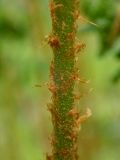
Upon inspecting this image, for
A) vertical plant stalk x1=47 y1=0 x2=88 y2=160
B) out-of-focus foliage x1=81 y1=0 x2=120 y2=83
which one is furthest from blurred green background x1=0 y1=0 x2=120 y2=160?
vertical plant stalk x1=47 y1=0 x2=88 y2=160

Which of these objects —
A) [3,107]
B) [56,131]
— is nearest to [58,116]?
[56,131]

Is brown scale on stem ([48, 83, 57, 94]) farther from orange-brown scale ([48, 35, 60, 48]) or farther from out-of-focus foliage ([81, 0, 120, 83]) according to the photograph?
out-of-focus foliage ([81, 0, 120, 83])

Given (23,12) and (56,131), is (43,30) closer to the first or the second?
(23,12)

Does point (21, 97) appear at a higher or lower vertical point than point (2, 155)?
higher

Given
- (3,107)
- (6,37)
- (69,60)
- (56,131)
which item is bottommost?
(56,131)

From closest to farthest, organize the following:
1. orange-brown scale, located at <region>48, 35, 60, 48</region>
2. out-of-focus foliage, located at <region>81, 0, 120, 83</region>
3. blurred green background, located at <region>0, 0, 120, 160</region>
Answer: orange-brown scale, located at <region>48, 35, 60, 48</region> < out-of-focus foliage, located at <region>81, 0, 120, 83</region> < blurred green background, located at <region>0, 0, 120, 160</region>

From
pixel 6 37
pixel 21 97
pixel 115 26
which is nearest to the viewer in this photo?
pixel 115 26
